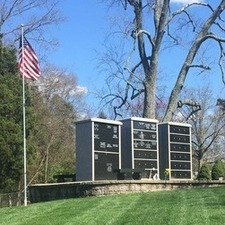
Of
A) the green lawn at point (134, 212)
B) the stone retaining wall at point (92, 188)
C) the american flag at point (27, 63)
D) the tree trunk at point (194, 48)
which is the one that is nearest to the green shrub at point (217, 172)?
the tree trunk at point (194, 48)

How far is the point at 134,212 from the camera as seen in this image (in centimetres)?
1207

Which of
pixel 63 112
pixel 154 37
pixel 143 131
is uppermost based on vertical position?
pixel 154 37

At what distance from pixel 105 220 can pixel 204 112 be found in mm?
43822

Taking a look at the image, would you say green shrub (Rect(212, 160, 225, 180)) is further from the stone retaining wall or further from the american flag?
the american flag

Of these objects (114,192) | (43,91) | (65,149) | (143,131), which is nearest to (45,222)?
(114,192)

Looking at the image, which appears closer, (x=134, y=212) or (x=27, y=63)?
(x=134, y=212)

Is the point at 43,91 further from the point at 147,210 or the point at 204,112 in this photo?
the point at 147,210

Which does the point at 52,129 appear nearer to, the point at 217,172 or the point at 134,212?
the point at 217,172

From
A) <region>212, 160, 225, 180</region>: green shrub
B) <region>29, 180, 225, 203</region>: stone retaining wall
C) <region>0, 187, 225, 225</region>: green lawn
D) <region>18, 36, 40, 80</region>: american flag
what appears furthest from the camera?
<region>212, 160, 225, 180</region>: green shrub

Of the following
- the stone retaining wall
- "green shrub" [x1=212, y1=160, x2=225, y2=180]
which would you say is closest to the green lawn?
the stone retaining wall

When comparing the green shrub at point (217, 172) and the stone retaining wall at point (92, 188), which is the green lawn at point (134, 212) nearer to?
the stone retaining wall at point (92, 188)

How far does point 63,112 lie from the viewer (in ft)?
145

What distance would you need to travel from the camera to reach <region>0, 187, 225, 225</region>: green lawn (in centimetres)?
1059

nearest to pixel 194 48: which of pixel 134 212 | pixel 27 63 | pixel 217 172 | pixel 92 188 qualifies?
pixel 217 172
